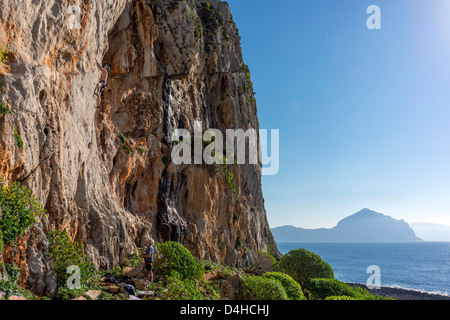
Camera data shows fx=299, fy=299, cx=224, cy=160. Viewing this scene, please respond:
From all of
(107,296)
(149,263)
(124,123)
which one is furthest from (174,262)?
(124,123)

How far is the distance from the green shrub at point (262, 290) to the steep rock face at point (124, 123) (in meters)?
6.56

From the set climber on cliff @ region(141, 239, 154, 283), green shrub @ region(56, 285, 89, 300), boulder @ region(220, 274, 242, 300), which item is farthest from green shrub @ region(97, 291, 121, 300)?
boulder @ region(220, 274, 242, 300)

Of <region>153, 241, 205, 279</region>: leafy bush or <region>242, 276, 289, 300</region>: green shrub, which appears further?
<region>153, 241, 205, 279</region>: leafy bush

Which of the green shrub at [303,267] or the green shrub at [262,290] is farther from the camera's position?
the green shrub at [303,267]

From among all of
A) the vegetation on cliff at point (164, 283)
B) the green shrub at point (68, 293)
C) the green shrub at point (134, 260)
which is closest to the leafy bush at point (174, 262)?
the vegetation on cliff at point (164, 283)

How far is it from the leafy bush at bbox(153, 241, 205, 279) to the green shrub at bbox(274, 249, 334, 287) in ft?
27.3

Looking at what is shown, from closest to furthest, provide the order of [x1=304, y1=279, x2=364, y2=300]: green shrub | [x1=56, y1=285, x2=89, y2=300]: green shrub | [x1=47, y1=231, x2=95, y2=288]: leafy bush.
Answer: [x1=56, y1=285, x2=89, y2=300]: green shrub < [x1=47, y1=231, x2=95, y2=288]: leafy bush < [x1=304, y1=279, x2=364, y2=300]: green shrub

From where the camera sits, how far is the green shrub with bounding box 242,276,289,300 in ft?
38.2

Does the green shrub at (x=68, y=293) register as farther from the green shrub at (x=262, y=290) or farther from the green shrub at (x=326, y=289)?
the green shrub at (x=326, y=289)

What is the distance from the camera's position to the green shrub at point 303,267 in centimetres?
2020

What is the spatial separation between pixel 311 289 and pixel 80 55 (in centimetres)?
1796

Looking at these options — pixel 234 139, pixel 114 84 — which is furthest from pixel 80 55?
pixel 234 139

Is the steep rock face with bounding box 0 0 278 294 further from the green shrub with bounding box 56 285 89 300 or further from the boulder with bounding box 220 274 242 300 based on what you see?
the boulder with bounding box 220 274 242 300

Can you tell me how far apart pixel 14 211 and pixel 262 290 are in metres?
8.97
